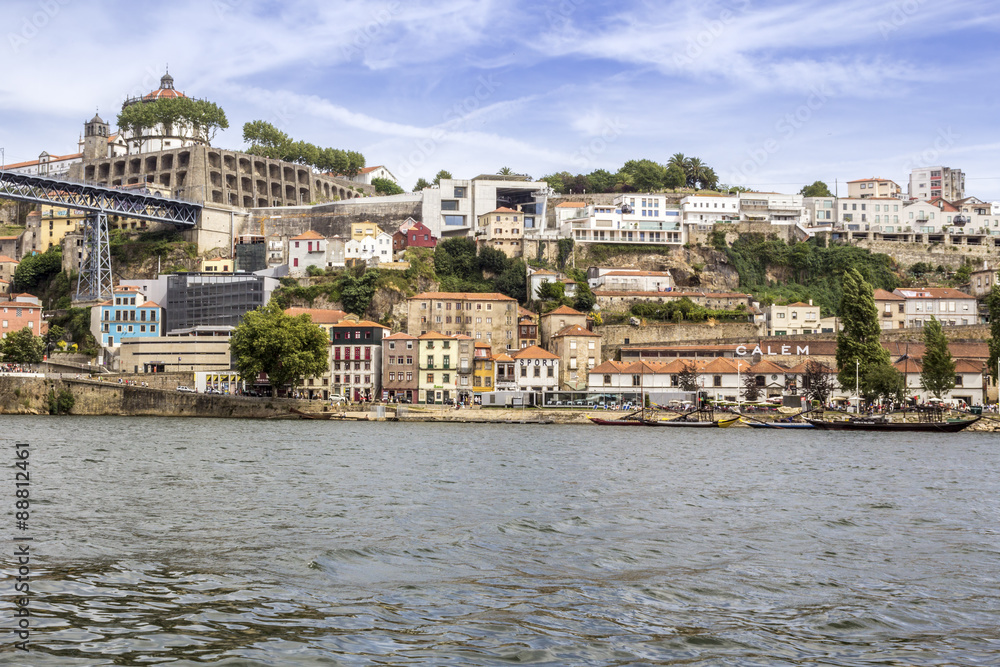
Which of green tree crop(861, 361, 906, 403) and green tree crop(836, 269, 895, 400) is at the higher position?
green tree crop(836, 269, 895, 400)

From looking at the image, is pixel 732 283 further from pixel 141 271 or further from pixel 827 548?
pixel 827 548

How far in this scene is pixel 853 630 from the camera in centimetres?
1085

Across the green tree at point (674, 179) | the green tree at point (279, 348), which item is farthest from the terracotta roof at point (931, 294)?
the green tree at point (279, 348)

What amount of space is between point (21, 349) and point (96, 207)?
2289 cm

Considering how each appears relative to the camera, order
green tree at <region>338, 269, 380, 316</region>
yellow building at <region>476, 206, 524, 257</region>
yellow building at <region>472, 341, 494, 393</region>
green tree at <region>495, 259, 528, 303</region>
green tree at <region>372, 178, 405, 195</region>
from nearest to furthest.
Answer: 1. yellow building at <region>472, 341, 494, 393</region>
2. green tree at <region>338, 269, 380, 316</region>
3. green tree at <region>495, 259, 528, 303</region>
4. yellow building at <region>476, 206, 524, 257</region>
5. green tree at <region>372, 178, 405, 195</region>

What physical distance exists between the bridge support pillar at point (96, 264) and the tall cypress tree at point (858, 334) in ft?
201

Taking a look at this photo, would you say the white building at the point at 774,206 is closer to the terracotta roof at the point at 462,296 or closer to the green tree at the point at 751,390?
the terracotta roof at the point at 462,296

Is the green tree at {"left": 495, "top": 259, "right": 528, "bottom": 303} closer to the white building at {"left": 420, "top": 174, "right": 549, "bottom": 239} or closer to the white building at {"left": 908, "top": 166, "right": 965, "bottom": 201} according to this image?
the white building at {"left": 420, "top": 174, "right": 549, "bottom": 239}

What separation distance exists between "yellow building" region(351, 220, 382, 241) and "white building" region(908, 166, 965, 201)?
97676 millimetres

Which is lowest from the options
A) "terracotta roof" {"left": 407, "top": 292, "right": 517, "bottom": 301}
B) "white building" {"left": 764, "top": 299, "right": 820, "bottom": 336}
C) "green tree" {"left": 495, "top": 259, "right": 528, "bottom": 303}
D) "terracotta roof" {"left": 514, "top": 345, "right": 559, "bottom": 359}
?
"terracotta roof" {"left": 514, "top": 345, "right": 559, "bottom": 359}

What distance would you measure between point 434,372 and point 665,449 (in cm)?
3163

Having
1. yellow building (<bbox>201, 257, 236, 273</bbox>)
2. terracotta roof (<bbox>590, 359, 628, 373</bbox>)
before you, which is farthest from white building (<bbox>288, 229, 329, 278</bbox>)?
terracotta roof (<bbox>590, 359, 628, 373</bbox>)

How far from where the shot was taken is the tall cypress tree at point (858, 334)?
199 ft

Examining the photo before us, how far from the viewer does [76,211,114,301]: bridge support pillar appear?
84500mm
